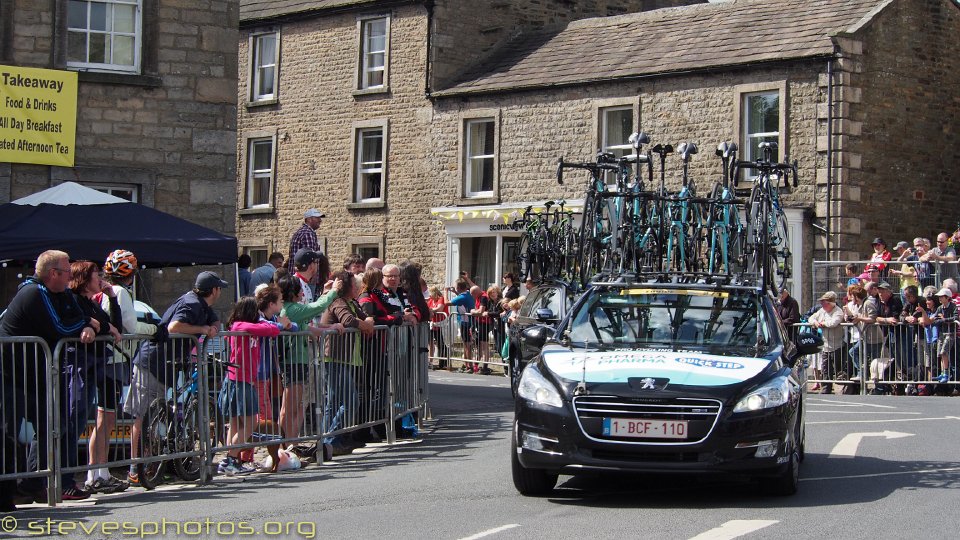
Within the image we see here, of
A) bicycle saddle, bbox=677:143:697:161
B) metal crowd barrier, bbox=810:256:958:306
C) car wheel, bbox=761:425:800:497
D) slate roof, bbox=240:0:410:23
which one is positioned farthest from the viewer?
slate roof, bbox=240:0:410:23

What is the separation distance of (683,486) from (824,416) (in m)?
6.96

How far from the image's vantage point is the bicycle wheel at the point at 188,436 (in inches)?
454

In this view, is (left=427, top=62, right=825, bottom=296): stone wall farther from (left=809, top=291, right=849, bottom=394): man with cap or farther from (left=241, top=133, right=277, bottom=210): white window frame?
(left=809, top=291, right=849, bottom=394): man with cap

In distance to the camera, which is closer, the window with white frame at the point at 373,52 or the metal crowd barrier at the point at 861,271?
the metal crowd barrier at the point at 861,271

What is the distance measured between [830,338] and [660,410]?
14.1m

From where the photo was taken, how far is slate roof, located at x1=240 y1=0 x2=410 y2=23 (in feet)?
124

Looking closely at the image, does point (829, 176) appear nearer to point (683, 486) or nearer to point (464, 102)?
point (464, 102)

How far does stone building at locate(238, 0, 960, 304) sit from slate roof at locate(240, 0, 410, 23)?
0.07 meters

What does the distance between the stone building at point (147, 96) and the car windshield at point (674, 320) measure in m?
9.98

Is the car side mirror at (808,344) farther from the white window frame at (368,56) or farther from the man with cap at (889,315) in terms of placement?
the white window frame at (368,56)

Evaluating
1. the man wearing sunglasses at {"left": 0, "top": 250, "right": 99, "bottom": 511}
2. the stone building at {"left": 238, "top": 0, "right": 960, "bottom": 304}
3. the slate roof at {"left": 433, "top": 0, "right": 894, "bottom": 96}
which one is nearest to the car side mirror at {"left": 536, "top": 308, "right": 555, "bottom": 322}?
the man wearing sunglasses at {"left": 0, "top": 250, "right": 99, "bottom": 511}

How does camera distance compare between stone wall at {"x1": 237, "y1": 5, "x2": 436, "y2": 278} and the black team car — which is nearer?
the black team car

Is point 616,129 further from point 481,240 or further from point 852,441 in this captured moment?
point 852,441

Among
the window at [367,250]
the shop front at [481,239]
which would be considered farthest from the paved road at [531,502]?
the window at [367,250]
